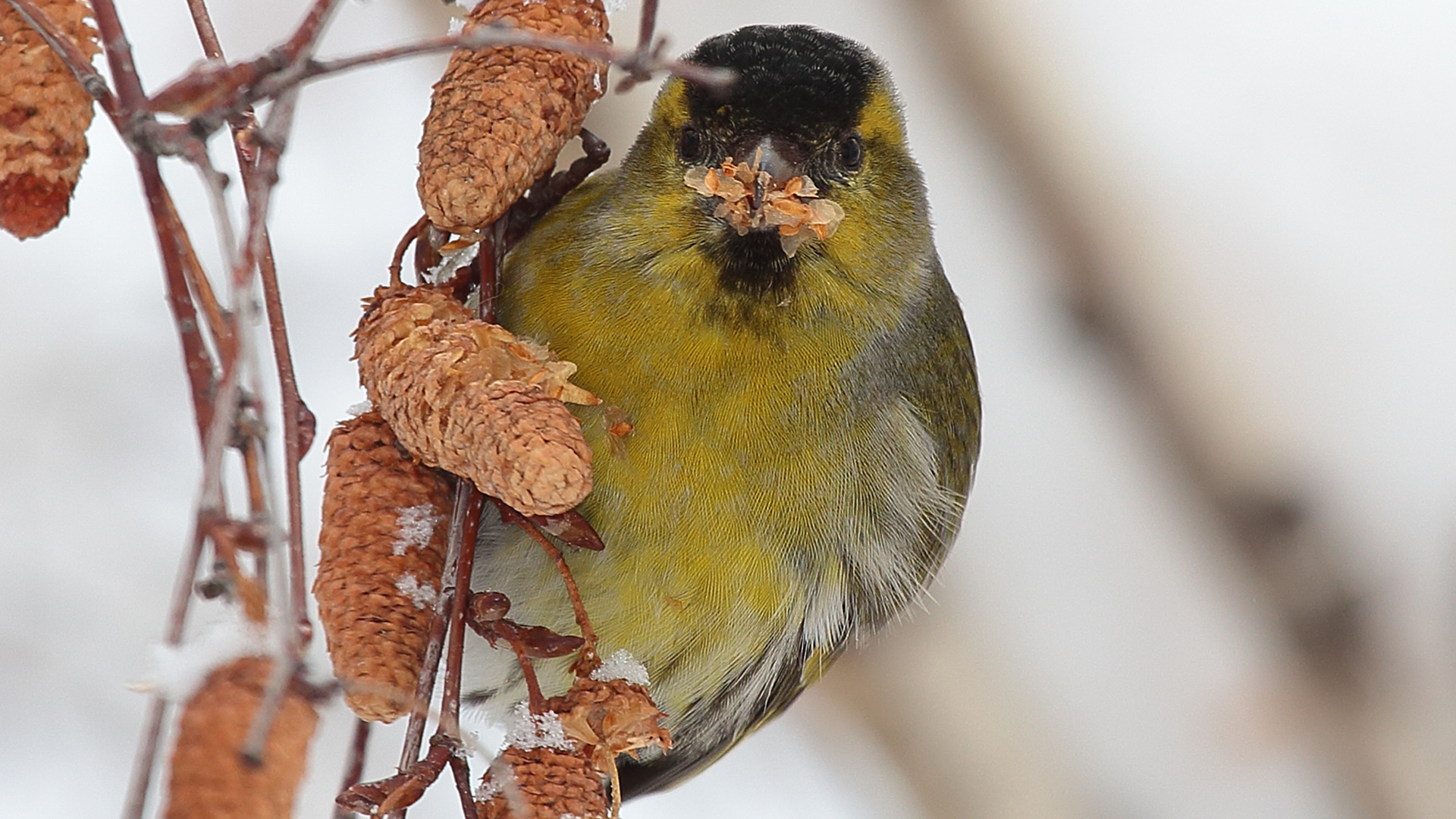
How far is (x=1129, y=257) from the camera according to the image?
2.59 m

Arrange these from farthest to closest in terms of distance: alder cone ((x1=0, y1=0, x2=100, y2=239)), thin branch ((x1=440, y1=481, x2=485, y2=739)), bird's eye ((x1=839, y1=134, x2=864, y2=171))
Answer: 1. bird's eye ((x1=839, y1=134, x2=864, y2=171))
2. thin branch ((x1=440, y1=481, x2=485, y2=739))
3. alder cone ((x1=0, y1=0, x2=100, y2=239))

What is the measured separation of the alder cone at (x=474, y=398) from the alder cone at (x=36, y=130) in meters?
0.32

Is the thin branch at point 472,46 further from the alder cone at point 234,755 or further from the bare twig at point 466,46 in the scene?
the alder cone at point 234,755

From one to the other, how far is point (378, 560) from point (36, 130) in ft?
1.44

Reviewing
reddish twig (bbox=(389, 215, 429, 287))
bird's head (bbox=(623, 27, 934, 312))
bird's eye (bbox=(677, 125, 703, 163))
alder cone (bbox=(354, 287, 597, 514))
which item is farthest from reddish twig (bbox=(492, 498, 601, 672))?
bird's eye (bbox=(677, 125, 703, 163))

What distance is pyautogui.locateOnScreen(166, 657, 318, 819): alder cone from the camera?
0.74m

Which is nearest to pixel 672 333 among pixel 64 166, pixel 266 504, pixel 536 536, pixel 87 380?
pixel 536 536

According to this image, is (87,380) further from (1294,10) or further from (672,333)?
(1294,10)

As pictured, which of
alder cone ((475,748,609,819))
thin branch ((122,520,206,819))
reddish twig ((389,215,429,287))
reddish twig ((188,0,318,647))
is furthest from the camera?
reddish twig ((389,215,429,287))

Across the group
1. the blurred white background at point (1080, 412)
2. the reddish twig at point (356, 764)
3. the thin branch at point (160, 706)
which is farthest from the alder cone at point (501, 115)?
the blurred white background at point (1080, 412)

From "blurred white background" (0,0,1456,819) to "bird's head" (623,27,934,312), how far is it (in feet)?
2.64

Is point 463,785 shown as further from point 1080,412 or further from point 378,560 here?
point 1080,412

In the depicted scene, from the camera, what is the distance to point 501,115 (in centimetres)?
134

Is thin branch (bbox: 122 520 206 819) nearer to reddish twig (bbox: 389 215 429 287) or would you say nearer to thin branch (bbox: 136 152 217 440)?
thin branch (bbox: 136 152 217 440)
